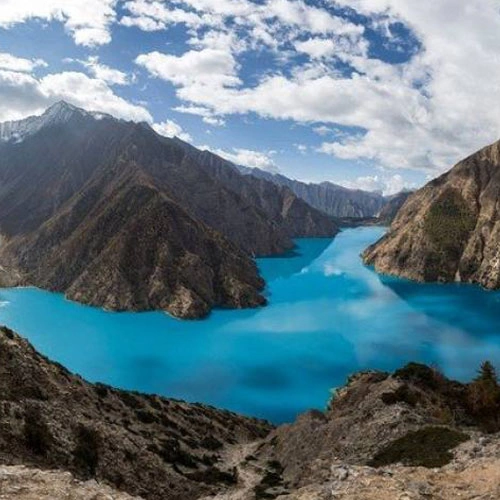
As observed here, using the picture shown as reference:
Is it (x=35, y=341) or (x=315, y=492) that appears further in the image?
(x=35, y=341)

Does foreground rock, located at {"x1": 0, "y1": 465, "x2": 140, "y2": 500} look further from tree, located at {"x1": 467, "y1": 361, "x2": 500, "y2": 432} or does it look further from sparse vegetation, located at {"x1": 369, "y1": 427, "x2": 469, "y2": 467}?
tree, located at {"x1": 467, "y1": 361, "x2": 500, "y2": 432}

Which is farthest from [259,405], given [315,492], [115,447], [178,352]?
[315,492]

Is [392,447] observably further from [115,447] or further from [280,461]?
[115,447]

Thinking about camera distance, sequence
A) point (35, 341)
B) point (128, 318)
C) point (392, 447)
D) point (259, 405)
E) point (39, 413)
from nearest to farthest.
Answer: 1. point (392, 447)
2. point (39, 413)
3. point (259, 405)
4. point (35, 341)
5. point (128, 318)

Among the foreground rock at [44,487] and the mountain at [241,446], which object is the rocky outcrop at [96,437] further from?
the foreground rock at [44,487]

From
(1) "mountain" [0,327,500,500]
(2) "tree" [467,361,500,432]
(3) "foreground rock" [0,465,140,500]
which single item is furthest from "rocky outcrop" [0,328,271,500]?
(2) "tree" [467,361,500,432]

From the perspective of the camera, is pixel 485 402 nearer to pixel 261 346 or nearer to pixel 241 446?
pixel 241 446

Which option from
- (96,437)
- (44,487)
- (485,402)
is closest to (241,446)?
(96,437)
